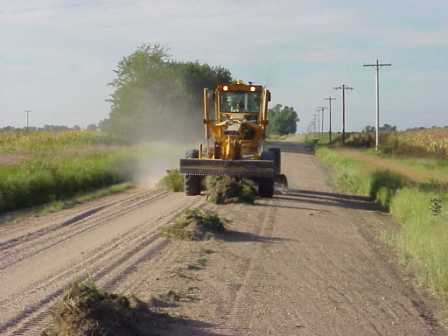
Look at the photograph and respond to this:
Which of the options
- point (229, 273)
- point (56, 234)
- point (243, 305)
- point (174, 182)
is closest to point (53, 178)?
point (174, 182)

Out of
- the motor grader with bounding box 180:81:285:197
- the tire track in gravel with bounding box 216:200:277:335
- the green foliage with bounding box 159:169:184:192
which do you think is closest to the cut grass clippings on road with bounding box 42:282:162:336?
the tire track in gravel with bounding box 216:200:277:335

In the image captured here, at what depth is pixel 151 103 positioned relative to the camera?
67.4 metres

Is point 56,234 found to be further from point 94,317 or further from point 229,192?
point 94,317

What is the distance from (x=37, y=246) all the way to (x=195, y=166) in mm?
8494

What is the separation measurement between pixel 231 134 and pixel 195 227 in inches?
353

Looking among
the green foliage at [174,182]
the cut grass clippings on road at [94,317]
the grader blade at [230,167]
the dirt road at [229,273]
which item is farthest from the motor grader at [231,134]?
the cut grass clippings on road at [94,317]

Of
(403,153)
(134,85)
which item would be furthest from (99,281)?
(134,85)

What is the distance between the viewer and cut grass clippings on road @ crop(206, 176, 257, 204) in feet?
72.4

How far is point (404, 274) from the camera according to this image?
1310 centimetres

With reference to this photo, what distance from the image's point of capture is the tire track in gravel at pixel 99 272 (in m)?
9.15

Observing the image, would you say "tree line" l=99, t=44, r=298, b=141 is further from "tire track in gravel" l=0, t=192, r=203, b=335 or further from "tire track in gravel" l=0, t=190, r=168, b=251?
"tire track in gravel" l=0, t=192, r=203, b=335

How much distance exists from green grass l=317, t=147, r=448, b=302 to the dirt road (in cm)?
47

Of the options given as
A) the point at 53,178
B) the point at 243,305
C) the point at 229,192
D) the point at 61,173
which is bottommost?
the point at 243,305

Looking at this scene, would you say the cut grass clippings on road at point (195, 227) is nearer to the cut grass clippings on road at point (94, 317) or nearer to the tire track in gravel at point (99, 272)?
the tire track in gravel at point (99, 272)
